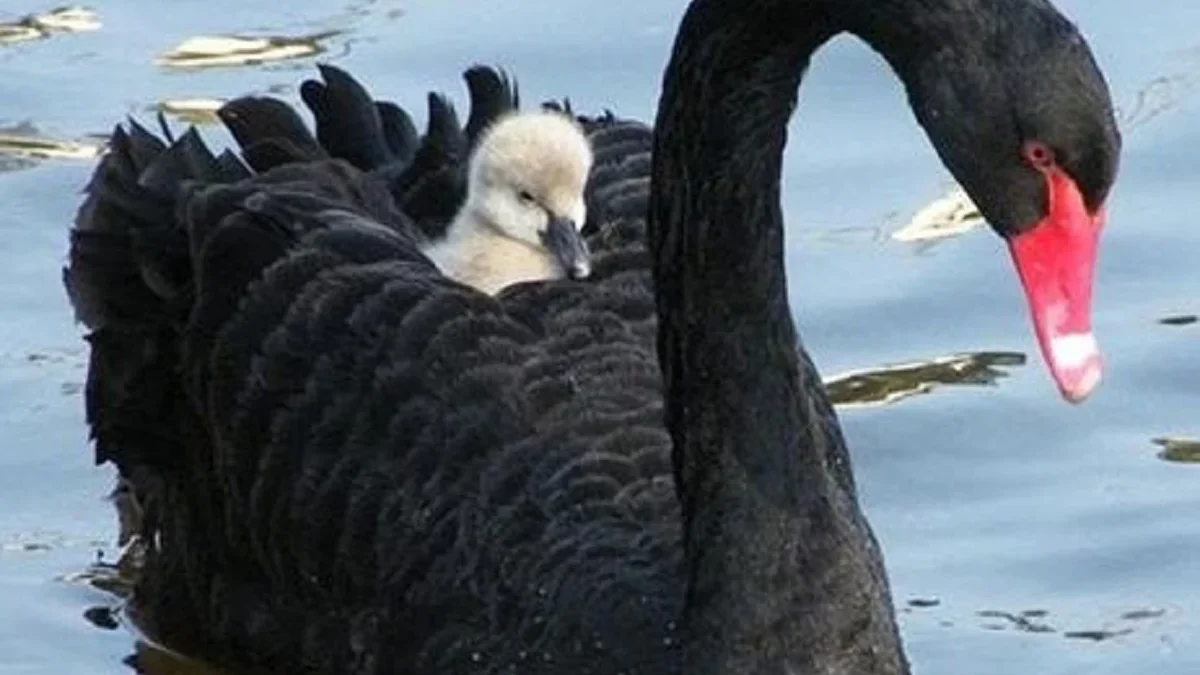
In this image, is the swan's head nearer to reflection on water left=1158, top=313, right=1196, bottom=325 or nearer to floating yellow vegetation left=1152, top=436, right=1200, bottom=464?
floating yellow vegetation left=1152, top=436, right=1200, bottom=464

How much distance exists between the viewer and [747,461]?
529 cm

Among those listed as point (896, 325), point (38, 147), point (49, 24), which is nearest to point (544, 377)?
point (896, 325)

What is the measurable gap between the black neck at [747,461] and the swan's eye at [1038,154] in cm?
61

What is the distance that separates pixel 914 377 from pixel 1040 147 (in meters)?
2.34

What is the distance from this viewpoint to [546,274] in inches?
237

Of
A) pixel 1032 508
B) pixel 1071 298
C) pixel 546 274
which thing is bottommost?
pixel 1032 508

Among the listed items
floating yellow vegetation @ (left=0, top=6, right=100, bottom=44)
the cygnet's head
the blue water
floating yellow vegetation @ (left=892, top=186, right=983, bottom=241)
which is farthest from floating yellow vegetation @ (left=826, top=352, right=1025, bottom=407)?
floating yellow vegetation @ (left=0, top=6, right=100, bottom=44)

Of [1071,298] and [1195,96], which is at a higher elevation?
[1071,298]

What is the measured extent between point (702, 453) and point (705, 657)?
0.83 feet

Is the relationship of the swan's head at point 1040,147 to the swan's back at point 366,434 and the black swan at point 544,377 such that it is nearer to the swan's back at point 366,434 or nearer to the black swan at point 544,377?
the black swan at point 544,377

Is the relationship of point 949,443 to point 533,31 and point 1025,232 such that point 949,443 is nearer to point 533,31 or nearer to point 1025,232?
point 533,31

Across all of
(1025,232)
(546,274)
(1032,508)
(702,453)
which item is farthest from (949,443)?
(1025,232)

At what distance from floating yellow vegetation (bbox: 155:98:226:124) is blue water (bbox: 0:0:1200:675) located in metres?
0.04

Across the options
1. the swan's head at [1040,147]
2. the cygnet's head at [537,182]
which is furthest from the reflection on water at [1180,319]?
the swan's head at [1040,147]
